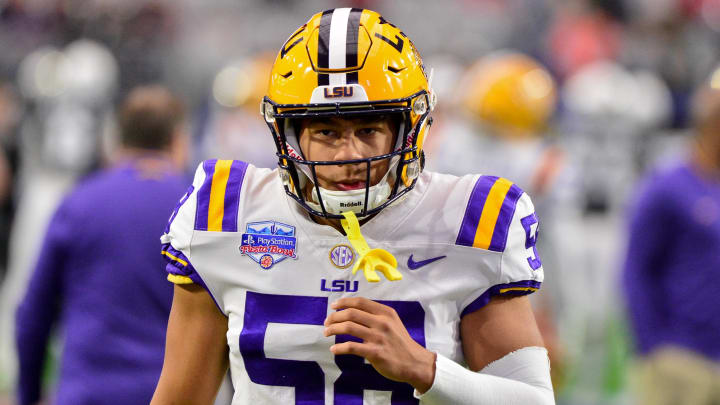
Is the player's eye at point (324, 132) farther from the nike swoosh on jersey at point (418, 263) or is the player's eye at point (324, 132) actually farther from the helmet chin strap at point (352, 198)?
the nike swoosh on jersey at point (418, 263)

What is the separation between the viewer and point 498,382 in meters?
1.94

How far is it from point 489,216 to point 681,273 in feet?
7.88

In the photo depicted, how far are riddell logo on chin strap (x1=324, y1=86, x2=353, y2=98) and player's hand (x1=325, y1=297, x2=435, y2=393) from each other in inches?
14.9

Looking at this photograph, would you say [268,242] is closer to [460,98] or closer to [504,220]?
[504,220]

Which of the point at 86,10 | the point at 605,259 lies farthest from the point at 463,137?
the point at 86,10

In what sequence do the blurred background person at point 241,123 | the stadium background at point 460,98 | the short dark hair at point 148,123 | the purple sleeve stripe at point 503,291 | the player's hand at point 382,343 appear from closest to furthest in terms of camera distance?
the player's hand at point 382,343
the purple sleeve stripe at point 503,291
the short dark hair at point 148,123
the stadium background at point 460,98
the blurred background person at point 241,123

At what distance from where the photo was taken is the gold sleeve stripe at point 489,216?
2.00m

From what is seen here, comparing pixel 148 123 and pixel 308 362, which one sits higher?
pixel 148 123

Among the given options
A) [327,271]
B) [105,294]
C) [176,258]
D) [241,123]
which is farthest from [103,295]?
[241,123]

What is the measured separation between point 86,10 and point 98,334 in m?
7.68

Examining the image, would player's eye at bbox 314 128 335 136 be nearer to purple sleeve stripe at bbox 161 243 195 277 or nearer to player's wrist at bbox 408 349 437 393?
purple sleeve stripe at bbox 161 243 195 277

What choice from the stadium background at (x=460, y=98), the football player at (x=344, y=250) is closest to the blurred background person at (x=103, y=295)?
the football player at (x=344, y=250)

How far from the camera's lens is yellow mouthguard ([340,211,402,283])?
1.90 meters

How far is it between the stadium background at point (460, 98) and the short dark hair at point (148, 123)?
240 centimetres
